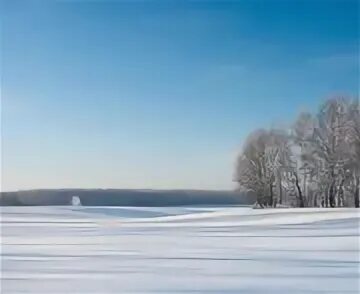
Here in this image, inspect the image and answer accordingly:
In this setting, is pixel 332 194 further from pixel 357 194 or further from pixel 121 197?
pixel 121 197

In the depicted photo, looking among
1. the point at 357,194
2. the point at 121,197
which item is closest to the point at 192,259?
the point at 121,197

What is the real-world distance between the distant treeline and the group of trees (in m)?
0.51

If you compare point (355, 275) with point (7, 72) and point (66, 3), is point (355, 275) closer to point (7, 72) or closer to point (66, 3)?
point (66, 3)

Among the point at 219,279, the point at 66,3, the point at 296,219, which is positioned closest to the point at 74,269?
the point at 219,279

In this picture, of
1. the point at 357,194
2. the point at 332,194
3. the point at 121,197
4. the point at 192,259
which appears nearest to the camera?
the point at 192,259

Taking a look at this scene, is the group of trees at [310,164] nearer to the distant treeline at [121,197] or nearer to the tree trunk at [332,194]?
the tree trunk at [332,194]

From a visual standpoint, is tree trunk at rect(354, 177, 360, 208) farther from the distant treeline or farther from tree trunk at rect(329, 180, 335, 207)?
the distant treeline

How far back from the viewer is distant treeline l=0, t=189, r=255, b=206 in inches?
117

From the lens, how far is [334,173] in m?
4.00

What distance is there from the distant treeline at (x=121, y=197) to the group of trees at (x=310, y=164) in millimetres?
507

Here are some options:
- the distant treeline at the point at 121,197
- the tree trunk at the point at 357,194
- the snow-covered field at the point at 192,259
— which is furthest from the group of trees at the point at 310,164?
the distant treeline at the point at 121,197

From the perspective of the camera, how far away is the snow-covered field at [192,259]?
161 cm

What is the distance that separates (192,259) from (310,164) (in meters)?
2.29

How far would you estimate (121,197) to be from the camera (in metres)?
3.33
